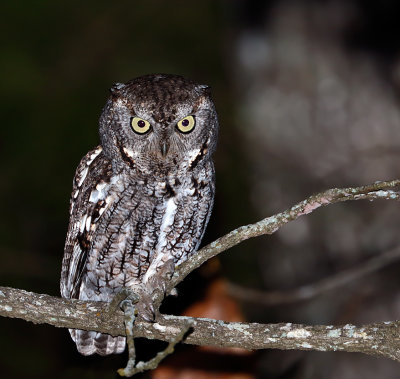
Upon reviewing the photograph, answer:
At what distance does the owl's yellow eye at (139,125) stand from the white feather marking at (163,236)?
35cm

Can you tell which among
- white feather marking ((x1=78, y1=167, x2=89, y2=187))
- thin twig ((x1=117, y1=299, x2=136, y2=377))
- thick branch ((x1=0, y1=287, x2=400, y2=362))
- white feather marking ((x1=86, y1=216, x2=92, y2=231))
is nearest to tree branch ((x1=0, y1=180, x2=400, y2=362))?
thick branch ((x1=0, y1=287, x2=400, y2=362))

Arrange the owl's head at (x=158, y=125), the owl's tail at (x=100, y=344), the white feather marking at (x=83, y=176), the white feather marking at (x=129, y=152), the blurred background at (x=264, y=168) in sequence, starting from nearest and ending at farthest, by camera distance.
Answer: the owl's head at (x=158, y=125), the white feather marking at (x=129, y=152), the white feather marking at (x=83, y=176), the owl's tail at (x=100, y=344), the blurred background at (x=264, y=168)

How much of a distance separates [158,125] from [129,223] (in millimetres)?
500

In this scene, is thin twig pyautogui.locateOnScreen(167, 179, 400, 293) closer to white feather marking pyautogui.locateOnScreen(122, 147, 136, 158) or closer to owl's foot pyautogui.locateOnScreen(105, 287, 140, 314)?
owl's foot pyautogui.locateOnScreen(105, 287, 140, 314)

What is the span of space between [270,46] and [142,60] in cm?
228

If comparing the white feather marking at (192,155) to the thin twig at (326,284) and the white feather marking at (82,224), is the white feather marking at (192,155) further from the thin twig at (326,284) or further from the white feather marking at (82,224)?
the thin twig at (326,284)

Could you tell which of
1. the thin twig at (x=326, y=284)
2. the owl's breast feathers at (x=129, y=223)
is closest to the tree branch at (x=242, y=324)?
the owl's breast feathers at (x=129, y=223)

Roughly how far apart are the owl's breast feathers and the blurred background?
35 centimetres

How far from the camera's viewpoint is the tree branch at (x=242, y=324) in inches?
80.5

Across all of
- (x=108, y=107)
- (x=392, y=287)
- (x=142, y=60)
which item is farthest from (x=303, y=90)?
(x=142, y=60)

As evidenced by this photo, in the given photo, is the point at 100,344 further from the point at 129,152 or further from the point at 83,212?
the point at 129,152

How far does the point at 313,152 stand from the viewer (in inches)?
158

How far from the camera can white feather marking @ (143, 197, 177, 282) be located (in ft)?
9.31

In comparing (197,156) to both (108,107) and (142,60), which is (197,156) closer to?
(108,107)
